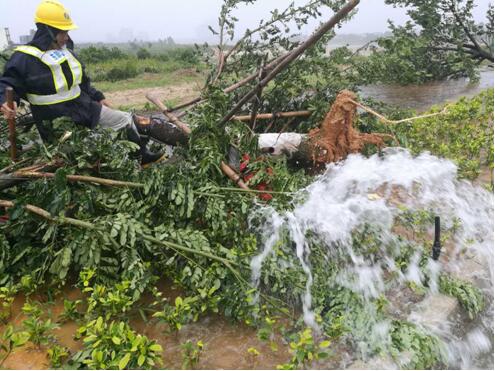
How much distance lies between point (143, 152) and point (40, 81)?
112 centimetres

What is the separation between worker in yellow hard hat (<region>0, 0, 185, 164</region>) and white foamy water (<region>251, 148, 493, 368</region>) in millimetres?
1970

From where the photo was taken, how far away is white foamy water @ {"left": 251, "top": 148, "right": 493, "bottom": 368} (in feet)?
9.77

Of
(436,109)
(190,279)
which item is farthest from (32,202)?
(436,109)

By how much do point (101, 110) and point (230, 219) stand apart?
1.93 metres

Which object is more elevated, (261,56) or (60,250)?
(261,56)

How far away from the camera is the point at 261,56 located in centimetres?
503

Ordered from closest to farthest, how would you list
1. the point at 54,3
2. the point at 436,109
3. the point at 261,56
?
1. the point at 54,3
2. the point at 261,56
3. the point at 436,109

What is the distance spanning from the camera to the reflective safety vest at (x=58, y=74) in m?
3.62

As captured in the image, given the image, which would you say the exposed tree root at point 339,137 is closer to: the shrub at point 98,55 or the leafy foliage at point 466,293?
the leafy foliage at point 466,293

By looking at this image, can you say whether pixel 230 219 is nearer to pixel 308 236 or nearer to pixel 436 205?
pixel 308 236

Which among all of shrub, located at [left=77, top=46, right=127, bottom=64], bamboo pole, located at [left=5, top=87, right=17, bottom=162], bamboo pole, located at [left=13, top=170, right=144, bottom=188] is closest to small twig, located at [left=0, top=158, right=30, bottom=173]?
bamboo pole, located at [left=5, top=87, right=17, bottom=162]

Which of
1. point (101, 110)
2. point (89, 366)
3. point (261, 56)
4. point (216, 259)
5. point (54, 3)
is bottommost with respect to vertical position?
point (89, 366)

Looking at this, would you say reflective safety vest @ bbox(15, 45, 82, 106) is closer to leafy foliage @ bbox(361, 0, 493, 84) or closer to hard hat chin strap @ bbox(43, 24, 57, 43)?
hard hat chin strap @ bbox(43, 24, 57, 43)

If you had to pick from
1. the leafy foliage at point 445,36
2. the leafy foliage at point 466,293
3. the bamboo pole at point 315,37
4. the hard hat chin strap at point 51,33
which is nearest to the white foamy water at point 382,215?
the leafy foliage at point 466,293
